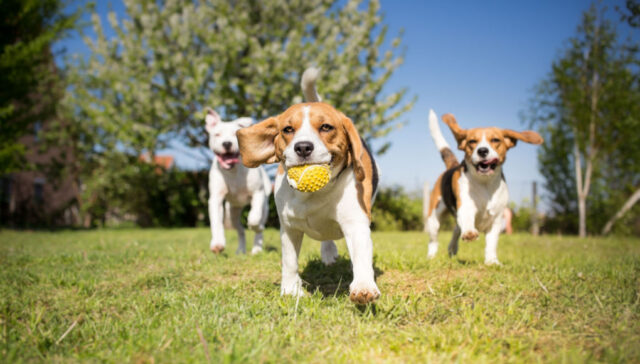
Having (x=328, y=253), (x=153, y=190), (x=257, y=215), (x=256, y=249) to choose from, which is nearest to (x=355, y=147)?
(x=328, y=253)

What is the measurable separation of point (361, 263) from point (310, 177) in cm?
64

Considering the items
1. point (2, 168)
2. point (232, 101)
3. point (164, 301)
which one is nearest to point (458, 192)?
point (164, 301)

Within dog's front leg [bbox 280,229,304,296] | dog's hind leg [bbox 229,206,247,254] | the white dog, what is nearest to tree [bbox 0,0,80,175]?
dog's hind leg [bbox 229,206,247,254]

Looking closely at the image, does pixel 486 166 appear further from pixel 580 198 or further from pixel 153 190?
pixel 153 190

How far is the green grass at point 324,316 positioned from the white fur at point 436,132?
2.52 metres

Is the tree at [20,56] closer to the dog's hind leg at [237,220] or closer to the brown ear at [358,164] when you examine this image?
the dog's hind leg at [237,220]

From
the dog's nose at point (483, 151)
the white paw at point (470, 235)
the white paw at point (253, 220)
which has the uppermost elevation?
the dog's nose at point (483, 151)

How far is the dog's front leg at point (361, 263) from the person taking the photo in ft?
7.97

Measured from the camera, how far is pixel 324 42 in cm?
1496

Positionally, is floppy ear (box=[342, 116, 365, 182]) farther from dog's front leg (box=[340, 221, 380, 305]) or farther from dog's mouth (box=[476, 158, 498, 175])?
dog's mouth (box=[476, 158, 498, 175])

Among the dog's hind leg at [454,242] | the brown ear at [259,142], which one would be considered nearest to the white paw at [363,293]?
the brown ear at [259,142]

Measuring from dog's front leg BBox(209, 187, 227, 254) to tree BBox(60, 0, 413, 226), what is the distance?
352 inches

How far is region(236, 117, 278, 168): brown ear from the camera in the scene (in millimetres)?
3074

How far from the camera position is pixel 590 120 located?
1485 cm
